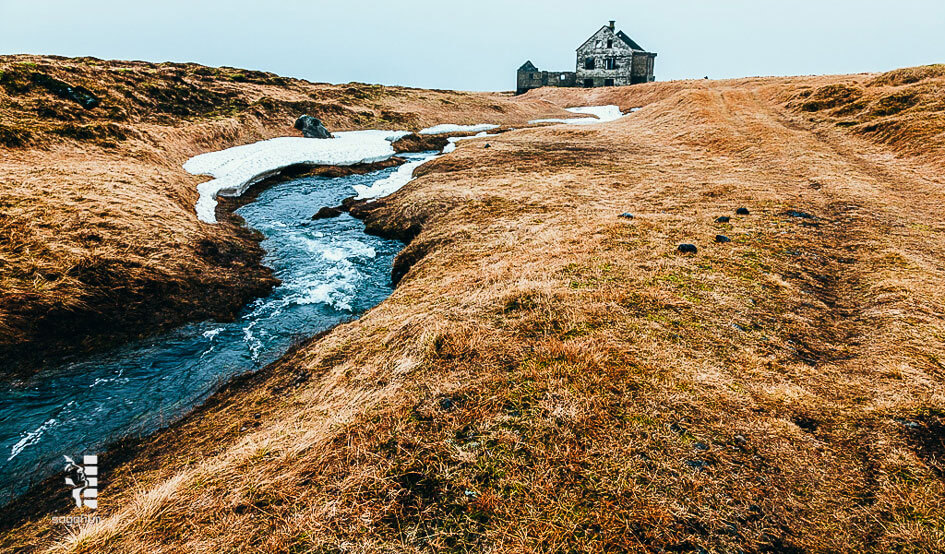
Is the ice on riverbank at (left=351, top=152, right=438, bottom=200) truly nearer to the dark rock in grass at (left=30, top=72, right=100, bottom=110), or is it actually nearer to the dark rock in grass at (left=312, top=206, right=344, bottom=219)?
the dark rock in grass at (left=312, top=206, right=344, bottom=219)

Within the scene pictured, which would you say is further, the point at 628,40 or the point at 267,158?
the point at 628,40

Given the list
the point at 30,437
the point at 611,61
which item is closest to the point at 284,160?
the point at 30,437

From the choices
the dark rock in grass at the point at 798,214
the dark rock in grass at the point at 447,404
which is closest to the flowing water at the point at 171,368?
the dark rock in grass at the point at 447,404

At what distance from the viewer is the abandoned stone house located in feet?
287

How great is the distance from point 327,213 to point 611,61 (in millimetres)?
88156

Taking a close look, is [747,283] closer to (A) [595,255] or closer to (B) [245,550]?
(A) [595,255]

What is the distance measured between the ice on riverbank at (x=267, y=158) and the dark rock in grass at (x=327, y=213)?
508 centimetres

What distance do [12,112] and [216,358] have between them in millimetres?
23654

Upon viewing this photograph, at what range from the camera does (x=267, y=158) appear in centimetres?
3136

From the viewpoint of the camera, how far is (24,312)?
10688 millimetres

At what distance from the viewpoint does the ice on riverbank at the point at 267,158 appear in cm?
2525

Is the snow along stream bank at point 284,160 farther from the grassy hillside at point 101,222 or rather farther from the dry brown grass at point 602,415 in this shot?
the dry brown grass at point 602,415

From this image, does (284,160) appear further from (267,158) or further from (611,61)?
(611,61)

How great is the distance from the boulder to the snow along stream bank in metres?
1.23
